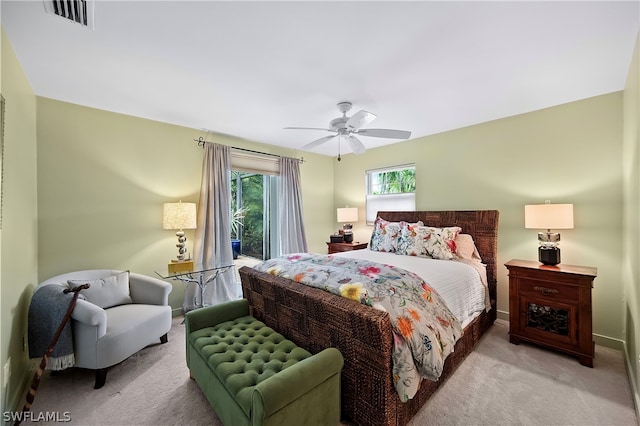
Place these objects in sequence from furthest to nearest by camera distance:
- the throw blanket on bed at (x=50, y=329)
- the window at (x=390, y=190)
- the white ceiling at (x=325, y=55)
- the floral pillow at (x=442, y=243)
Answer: the window at (x=390, y=190), the floral pillow at (x=442, y=243), the throw blanket on bed at (x=50, y=329), the white ceiling at (x=325, y=55)

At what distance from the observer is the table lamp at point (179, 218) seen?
323cm

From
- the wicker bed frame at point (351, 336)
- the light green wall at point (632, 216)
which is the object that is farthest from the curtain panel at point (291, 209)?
the light green wall at point (632, 216)

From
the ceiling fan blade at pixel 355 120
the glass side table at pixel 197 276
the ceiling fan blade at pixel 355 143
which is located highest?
the ceiling fan blade at pixel 355 120

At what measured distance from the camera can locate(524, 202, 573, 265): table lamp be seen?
8.46 feet

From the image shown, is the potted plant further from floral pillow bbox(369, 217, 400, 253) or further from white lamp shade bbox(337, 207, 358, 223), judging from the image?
floral pillow bbox(369, 217, 400, 253)

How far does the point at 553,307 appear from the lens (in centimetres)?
253

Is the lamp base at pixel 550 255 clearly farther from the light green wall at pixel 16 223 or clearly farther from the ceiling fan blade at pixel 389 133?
the light green wall at pixel 16 223

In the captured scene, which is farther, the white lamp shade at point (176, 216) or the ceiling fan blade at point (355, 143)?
the white lamp shade at point (176, 216)

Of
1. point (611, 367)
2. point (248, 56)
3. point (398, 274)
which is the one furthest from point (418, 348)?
point (248, 56)

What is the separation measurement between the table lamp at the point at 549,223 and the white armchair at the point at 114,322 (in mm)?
3988

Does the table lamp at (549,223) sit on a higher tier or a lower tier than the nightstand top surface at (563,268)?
higher

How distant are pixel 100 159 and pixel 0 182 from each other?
1.52 metres

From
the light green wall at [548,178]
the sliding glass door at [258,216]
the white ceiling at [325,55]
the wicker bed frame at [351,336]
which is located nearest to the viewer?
the wicker bed frame at [351,336]

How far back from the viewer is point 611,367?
2295 mm
